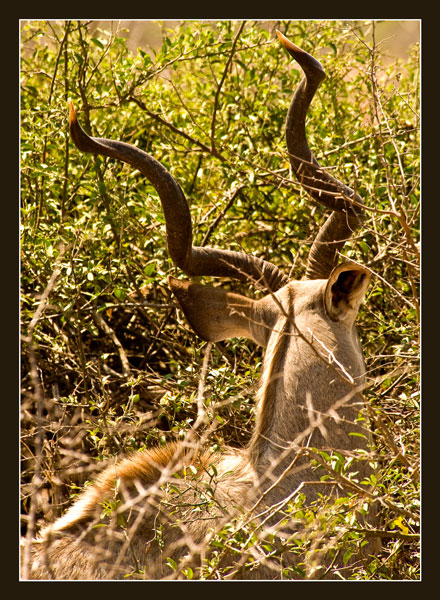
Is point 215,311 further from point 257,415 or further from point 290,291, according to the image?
point 257,415

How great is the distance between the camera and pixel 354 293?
3504mm

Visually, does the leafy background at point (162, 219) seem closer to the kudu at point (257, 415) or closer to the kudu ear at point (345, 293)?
the kudu at point (257, 415)

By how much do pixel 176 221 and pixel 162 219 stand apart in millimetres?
700

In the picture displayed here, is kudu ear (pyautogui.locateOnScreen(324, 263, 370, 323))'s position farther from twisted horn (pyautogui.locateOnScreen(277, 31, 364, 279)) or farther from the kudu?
twisted horn (pyautogui.locateOnScreen(277, 31, 364, 279))

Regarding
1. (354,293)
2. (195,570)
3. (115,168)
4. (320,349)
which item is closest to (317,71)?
(354,293)

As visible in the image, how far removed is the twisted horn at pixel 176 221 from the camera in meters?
3.67

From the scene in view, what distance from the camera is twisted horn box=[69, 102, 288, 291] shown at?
3674mm

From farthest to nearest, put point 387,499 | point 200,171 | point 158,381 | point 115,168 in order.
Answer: point 200,171 → point 115,168 → point 158,381 → point 387,499

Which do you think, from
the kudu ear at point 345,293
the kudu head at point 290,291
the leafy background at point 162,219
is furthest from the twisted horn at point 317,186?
the leafy background at point 162,219

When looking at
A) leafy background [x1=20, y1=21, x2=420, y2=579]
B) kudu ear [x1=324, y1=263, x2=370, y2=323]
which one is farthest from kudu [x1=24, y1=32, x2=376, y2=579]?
leafy background [x1=20, y1=21, x2=420, y2=579]

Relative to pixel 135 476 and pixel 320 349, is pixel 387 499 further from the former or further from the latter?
pixel 135 476

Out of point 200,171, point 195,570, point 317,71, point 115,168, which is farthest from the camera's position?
point 200,171

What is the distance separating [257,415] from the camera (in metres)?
3.58

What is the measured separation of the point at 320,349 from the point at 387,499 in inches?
30.1
